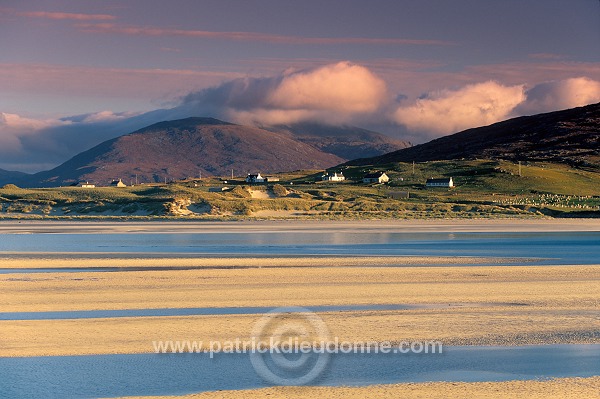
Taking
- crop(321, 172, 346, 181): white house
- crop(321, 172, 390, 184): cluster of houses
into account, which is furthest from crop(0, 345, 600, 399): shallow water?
crop(321, 172, 346, 181): white house

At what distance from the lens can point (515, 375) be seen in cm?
1441

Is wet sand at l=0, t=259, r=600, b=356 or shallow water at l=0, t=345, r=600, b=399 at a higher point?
wet sand at l=0, t=259, r=600, b=356

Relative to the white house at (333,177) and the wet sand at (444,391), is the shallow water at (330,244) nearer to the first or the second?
the wet sand at (444,391)

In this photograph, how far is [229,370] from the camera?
587 inches

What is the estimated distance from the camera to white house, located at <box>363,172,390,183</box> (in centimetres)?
17610

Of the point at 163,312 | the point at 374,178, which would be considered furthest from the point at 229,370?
the point at 374,178

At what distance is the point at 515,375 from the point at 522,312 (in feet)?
23.2

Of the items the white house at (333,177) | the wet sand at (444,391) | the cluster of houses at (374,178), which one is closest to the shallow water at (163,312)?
the wet sand at (444,391)

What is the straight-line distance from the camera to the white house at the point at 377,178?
17610 centimetres

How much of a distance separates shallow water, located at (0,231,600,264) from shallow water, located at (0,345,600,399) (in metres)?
21.6

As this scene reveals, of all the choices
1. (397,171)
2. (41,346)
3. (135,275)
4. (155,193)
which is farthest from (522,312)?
(397,171)

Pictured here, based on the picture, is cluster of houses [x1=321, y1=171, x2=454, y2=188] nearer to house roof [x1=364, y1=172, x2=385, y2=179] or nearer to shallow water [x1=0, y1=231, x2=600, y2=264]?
house roof [x1=364, y1=172, x2=385, y2=179]

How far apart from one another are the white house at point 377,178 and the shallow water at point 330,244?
371ft

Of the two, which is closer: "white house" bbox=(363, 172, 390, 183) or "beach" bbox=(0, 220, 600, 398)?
"beach" bbox=(0, 220, 600, 398)
